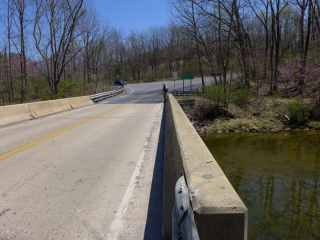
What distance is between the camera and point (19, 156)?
283 inches

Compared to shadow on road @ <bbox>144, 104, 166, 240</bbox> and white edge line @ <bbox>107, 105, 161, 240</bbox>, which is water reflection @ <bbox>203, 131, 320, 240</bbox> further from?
white edge line @ <bbox>107, 105, 161, 240</bbox>

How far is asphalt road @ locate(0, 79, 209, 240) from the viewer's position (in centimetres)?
373

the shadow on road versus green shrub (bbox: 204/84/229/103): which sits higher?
green shrub (bbox: 204/84/229/103)

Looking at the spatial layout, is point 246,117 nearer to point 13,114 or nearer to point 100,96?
point 100,96

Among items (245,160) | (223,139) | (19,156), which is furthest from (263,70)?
(19,156)

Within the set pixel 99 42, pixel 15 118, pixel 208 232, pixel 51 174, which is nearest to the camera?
pixel 208 232

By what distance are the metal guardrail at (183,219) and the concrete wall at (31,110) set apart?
1267 cm

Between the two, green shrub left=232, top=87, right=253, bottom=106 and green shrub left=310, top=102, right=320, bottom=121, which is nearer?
green shrub left=310, top=102, right=320, bottom=121

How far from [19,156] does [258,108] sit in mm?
20228

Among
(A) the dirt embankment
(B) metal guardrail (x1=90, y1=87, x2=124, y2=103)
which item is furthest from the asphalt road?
(B) metal guardrail (x1=90, y1=87, x2=124, y2=103)

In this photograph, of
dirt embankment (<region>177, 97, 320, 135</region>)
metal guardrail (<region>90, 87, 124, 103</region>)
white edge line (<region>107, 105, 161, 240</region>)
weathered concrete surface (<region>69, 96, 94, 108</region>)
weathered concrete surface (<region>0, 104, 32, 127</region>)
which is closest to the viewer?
white edge line (<region>107, 105, 161, 240</region>)

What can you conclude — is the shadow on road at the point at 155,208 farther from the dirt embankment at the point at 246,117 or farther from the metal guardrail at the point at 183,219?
the dirt embankment at the point at 246,117

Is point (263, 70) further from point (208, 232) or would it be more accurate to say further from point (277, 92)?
point (208, 232)

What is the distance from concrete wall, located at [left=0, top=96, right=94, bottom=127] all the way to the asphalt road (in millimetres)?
4273
